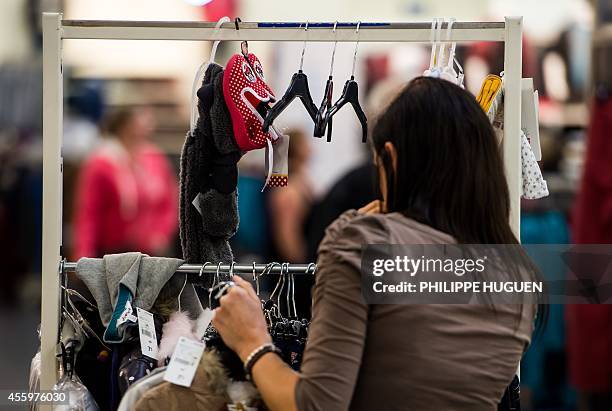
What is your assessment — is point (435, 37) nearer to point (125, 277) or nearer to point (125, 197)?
point (125, 277)

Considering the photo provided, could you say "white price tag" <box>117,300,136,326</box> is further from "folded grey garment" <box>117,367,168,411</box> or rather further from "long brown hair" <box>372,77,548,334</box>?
"long brown hair" <box>372,77,548,334</box>

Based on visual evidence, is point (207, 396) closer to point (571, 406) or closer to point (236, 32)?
point (236, 32)

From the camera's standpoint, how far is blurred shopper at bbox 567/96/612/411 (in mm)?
4152

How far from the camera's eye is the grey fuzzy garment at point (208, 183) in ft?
6.84

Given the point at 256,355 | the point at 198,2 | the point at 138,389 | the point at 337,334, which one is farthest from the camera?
the point at 198,2

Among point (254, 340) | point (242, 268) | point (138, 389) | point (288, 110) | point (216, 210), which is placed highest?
point (288, 110)

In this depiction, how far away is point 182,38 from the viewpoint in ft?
6.63

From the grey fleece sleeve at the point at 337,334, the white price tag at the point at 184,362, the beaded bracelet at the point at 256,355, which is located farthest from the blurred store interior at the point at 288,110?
the grey fleece sleeve at the point at 337,334

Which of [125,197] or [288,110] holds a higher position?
[288,110]

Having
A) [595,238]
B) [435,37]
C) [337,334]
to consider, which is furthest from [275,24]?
[595,238]

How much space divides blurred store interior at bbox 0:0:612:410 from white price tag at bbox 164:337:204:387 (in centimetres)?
203

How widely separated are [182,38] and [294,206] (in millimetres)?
3149

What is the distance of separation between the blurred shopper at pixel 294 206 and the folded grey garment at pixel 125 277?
3.04 metres

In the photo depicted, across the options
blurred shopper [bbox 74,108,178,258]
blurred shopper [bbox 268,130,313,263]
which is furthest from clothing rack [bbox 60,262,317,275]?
blurred shopper [bbox 74,108,178,258]
